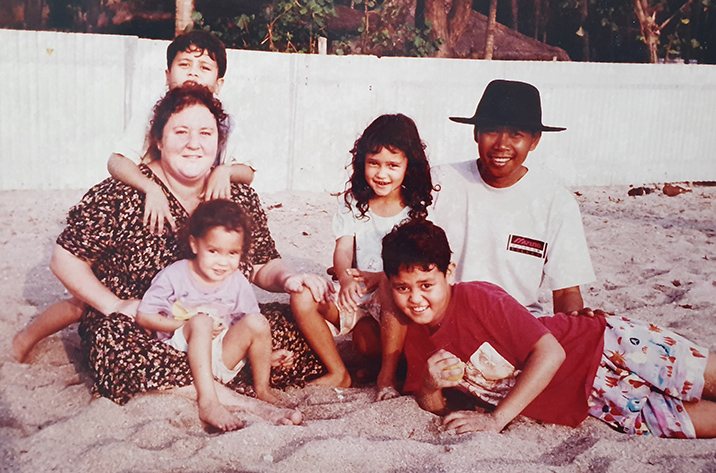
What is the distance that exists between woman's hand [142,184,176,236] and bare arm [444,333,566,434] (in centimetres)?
107

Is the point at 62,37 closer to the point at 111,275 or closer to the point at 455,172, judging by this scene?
the point at 111,275

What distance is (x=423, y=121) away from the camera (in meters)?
4.64

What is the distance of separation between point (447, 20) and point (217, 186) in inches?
202

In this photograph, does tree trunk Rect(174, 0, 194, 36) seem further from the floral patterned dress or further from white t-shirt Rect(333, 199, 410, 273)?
white t-shirt Rect(333, 199, 410, 273)

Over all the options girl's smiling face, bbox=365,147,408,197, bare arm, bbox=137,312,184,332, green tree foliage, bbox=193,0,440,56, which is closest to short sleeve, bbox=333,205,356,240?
girl's smiling face, bbox=365,147,408,197

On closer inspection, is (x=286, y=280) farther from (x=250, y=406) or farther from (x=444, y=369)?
(x=444, y=369)

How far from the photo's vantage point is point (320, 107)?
14.9ft

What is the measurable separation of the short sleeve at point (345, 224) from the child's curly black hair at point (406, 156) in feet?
0.09

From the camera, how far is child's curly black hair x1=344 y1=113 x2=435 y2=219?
252 cm

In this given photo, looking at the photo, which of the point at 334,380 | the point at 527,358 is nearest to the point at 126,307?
the point at 334,380

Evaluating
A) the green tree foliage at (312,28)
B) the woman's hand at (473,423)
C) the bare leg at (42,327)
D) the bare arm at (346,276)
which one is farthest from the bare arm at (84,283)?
the green tree foliage at (312,28)

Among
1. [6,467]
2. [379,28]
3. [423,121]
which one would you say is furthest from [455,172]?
[379,28]

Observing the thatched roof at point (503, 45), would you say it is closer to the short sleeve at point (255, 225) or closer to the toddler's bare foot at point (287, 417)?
the short sleeve at point (255, 225)

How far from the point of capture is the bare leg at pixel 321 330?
8.27ft
